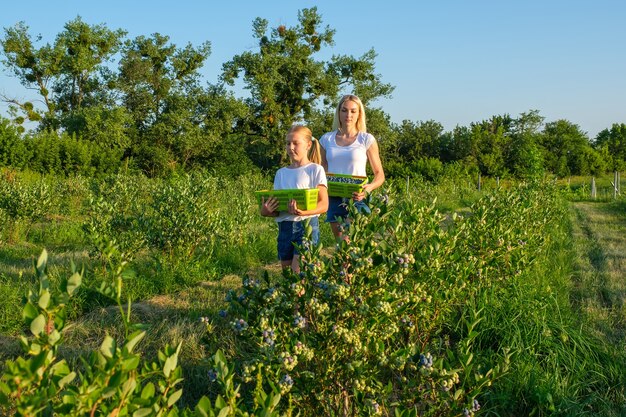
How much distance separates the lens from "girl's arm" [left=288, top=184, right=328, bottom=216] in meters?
3.68

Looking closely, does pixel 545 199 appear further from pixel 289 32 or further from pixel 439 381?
pixel 289 32

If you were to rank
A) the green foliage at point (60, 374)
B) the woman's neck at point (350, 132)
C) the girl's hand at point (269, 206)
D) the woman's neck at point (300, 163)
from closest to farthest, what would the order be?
the green foliage at point (60, 374) → the girl's hand at point (269, 206) → the woman's neck at point (300, 163) → the woman's neck at point (350, 132)

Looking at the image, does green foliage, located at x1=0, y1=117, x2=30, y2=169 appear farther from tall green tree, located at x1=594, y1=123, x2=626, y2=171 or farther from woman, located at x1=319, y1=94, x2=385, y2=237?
tall green tree, located at x1=594, y1=123, x2=626, y2=171

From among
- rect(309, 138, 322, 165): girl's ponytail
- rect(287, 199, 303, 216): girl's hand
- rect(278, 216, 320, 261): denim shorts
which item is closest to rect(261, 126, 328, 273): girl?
rect(278, 216, 320, 261): denim shorts

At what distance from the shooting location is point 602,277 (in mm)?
→ 5859

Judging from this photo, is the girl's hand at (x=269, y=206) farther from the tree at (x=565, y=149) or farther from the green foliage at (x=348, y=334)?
the tree at (x=565, y=149)

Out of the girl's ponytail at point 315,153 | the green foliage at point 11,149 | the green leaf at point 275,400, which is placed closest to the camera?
the green leaf at point 275,400

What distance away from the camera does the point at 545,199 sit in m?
9.00

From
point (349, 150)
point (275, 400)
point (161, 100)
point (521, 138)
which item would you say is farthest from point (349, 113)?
point (521, 138)

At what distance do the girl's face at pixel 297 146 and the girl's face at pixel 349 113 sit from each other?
53 centimetres

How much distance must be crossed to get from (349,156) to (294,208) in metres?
0.94

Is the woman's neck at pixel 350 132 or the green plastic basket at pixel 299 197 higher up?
the woman's neck at pixel 350 132

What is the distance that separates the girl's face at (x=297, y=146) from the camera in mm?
3992

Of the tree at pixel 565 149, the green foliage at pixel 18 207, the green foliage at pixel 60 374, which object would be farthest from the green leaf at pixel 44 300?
the tree at pixel 565 149
